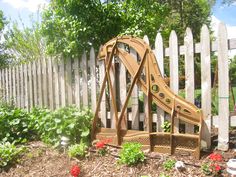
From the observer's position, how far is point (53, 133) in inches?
194

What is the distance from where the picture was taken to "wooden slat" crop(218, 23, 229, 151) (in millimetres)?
3605

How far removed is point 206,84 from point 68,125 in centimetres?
224

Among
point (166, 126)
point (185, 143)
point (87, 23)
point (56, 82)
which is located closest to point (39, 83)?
point (56, 82)

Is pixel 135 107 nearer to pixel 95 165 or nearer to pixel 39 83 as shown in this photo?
pixel 95 165

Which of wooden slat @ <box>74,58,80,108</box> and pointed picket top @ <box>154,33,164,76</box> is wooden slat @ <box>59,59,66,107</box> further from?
pointed picket top @ <box>154,33,164,76</box>

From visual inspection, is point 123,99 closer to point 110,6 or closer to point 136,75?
point 136,75

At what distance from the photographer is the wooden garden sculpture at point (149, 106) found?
12.2ft

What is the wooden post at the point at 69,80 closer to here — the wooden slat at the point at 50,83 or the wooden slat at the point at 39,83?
the wooden slat at the point at 50,83

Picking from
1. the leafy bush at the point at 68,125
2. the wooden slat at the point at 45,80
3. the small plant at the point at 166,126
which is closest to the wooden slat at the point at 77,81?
the leafy bush at the point at 68,125

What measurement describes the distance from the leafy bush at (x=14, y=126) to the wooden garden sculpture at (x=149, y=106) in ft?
5.85

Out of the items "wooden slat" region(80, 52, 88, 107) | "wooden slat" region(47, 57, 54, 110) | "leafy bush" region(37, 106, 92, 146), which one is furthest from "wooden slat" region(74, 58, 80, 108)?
"wooden slat" region(47, 57, 54, 110)

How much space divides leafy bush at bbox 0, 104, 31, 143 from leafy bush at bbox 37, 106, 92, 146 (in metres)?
0.90

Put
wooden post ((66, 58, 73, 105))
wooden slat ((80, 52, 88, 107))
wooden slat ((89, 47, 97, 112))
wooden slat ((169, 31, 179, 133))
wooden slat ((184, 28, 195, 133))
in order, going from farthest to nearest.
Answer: wooden post ((66, 58, 73, 105))
wooden slat ((80, 52, 88, 107))
wooden slat ((89, 47, 97, 112))
wooden slat ((169, 31, 179, 133))
wooden slat ((184, 28, 195, 133))

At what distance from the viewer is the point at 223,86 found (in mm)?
3633
